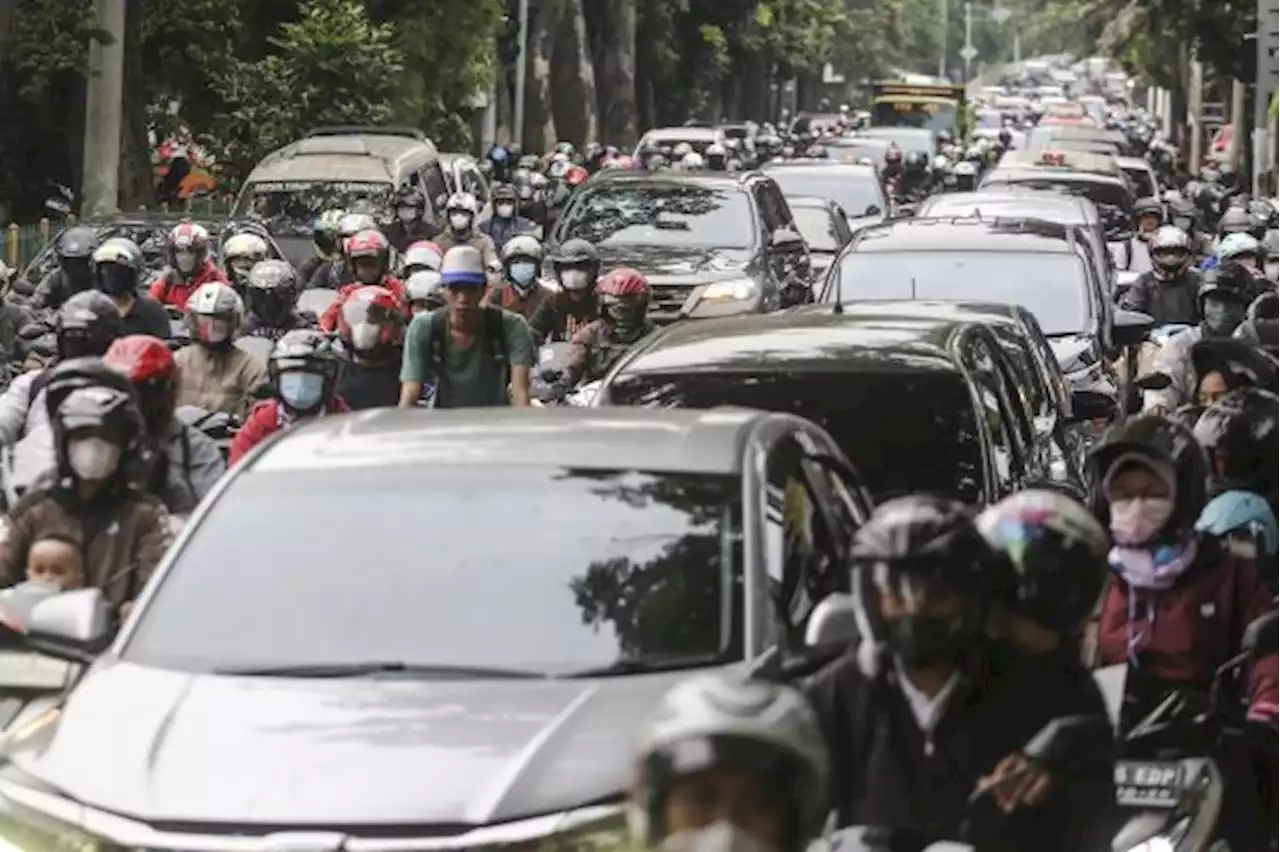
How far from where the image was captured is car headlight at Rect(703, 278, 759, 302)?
73.5ft

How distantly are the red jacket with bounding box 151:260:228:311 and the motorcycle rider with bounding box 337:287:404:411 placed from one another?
5336mm

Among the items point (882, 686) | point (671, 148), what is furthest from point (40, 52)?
point (882, 686)

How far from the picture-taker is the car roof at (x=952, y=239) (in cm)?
1862

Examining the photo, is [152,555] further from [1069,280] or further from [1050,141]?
[1050,141]

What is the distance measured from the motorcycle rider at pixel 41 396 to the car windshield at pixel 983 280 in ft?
20.1

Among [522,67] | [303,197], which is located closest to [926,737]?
[303,197]

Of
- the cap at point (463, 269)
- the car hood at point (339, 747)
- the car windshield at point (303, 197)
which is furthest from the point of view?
the car windshield at point (303, 197)

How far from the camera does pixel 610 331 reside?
1608cm

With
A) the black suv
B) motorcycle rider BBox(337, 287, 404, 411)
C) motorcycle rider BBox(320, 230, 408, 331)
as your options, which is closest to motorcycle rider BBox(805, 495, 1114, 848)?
motorcycle rider BBox(337, 287, 404, 411)

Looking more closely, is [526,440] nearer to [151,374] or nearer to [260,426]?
[151,374]

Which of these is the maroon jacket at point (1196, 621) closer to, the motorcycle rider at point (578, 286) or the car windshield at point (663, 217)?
the motorcycle rider at point (578, 286)

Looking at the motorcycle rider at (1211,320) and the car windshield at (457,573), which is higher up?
the car windshield at (457,573)

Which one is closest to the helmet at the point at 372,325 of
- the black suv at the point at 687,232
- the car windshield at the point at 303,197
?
the black suv at the point at 687,232

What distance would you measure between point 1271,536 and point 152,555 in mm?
2967
